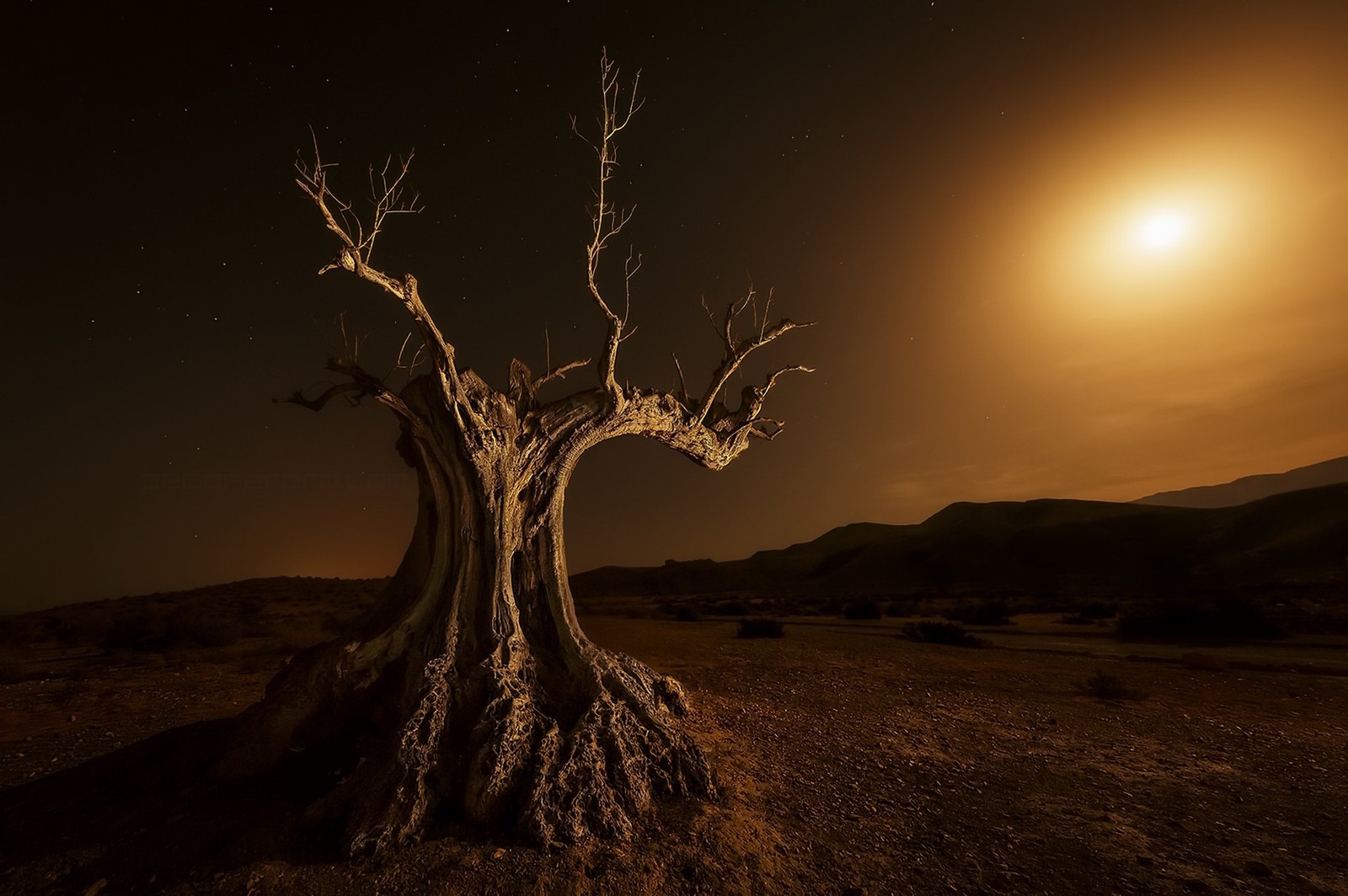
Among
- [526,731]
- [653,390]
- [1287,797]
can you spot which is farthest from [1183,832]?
[653,390]

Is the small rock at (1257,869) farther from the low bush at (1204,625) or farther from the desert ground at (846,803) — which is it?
the low bush at (1204,625)

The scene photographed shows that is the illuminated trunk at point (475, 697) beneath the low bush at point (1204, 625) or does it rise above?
above

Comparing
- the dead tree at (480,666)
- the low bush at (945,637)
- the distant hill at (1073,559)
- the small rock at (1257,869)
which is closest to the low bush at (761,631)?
the low bush at (945,637)

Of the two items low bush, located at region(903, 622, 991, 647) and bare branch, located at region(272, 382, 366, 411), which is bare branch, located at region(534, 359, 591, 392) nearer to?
bare branch, located at region(272, 382, 366, 411)

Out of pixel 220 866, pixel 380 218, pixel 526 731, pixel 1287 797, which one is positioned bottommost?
pixel 1287 797

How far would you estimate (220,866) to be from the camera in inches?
164

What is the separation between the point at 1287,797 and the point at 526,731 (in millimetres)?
7877

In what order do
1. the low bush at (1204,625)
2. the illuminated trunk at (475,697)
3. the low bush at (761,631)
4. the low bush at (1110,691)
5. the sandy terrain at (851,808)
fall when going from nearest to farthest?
the sandy terrain at (851,808)
the illuminated trunk at (475,697)
the low bush at (1110,691)
the low bush at (1204,625)
the low bush at (761,631)

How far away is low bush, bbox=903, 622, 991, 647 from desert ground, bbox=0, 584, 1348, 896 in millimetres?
5191

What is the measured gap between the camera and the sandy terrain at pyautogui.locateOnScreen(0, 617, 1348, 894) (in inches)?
161

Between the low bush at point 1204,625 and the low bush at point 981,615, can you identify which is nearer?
the low bush at point 1204,625

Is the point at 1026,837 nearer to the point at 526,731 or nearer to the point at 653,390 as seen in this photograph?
the point at 526,731

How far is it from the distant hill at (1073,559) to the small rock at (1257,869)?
33775mm

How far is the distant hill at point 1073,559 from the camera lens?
37.4m
